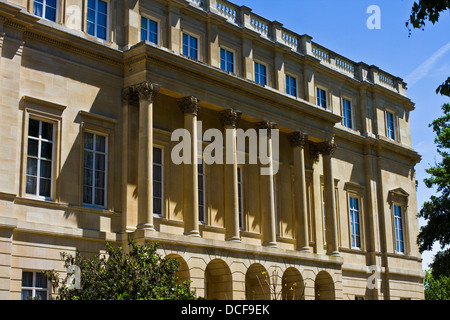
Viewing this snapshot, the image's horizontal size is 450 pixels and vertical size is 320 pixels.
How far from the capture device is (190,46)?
108 feet

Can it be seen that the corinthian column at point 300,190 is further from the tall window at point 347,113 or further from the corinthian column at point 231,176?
the tall window at point 347,113

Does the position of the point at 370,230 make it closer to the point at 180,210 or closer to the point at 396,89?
the point at 396,89

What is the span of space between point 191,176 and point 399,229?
20852mm

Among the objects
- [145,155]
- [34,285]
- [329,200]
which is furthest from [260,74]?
[34,285]

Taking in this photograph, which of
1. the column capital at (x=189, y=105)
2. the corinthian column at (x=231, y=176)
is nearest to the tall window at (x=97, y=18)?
the column capital at (x=189, y=105)

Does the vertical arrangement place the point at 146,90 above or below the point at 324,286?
above

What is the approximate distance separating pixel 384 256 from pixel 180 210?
17.5 metres

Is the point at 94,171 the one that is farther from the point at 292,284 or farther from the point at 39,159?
the point at 292,284

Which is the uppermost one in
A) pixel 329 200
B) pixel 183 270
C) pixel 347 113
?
pixel 347 113

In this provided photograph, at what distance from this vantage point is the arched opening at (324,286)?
35019 millimetres

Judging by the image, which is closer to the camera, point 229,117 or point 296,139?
point 229,117

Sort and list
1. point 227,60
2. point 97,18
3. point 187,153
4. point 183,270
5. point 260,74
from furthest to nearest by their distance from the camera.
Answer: point 260,74, point 227,60, point 187,153, point 97,18, point 183,270

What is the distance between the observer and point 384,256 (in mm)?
42312
